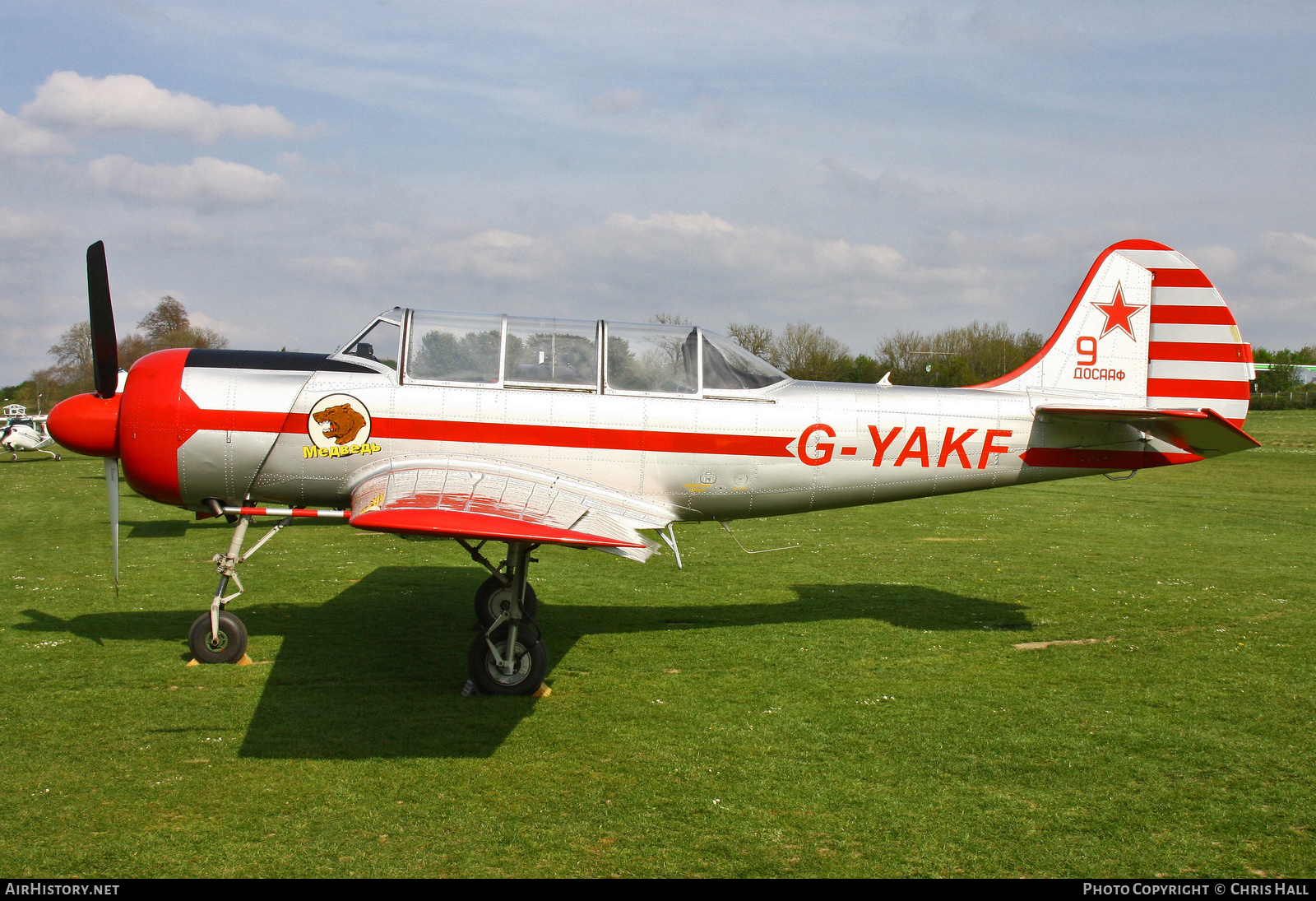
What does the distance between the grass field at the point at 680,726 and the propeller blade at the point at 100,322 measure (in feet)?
7.25

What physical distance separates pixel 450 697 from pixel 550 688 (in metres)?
0.72

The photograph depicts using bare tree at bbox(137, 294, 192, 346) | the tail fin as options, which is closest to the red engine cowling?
the tail fin

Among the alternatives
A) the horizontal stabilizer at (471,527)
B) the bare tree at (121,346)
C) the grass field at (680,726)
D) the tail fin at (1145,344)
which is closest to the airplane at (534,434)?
the tail fin at (1145,344)

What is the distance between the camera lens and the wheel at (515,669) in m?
6.38

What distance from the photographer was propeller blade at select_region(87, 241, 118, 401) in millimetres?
6781

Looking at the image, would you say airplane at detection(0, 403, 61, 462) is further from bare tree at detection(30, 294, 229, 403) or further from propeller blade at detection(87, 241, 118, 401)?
propeller blade at detection(87, 241, 118, 401)

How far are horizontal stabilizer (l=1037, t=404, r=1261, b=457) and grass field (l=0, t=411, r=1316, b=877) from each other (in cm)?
170

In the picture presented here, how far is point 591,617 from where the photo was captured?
866 cm

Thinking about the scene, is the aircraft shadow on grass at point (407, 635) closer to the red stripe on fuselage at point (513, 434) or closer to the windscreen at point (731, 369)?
the red stripe on fuselage at point (513, 434)

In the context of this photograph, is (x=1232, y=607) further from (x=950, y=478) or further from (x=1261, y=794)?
(x=1261, y=794)

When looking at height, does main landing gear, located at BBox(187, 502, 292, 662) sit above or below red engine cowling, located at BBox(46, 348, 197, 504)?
below

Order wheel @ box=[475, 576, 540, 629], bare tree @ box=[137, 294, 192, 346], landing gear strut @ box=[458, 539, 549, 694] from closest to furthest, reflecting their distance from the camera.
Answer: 1. landing gear strut @ box=[458, 539, 549, 694]
2. wheel @ box=[475, 576, 540, 629]
3. bare tree @ box=[137, 294, 192, 346]

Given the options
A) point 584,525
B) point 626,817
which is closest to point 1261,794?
point 626,817

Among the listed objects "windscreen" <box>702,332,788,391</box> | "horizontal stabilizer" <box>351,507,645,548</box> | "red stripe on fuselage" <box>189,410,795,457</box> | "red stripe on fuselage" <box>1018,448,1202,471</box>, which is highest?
"windscreen" <box>702,332,788,391</box>
